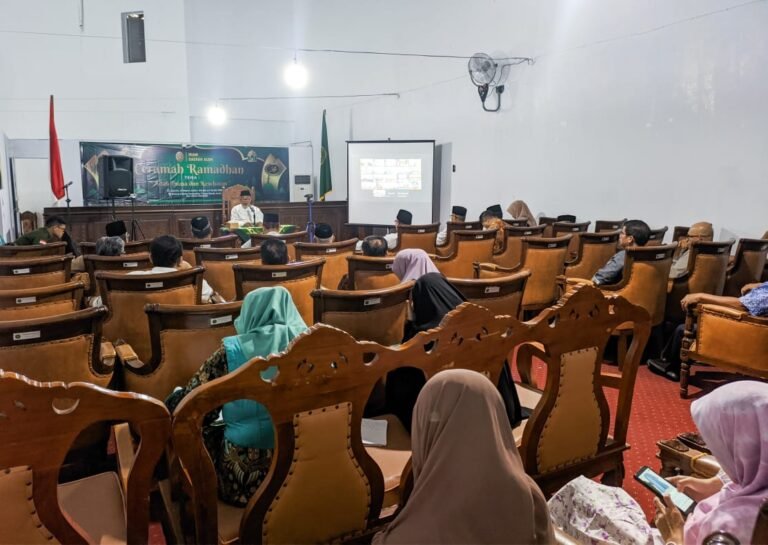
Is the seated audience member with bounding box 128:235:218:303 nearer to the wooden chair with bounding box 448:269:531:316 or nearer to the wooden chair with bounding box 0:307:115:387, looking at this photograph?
the wooden chair with bounding box 0:307:115:387

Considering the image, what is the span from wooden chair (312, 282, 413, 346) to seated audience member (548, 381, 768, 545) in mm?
1017

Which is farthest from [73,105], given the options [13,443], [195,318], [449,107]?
[13,443]

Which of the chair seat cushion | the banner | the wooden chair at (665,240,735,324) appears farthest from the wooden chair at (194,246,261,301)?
the banner

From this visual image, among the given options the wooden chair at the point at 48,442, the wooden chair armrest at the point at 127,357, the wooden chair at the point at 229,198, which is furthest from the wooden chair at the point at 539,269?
the wooden chair at the point at 229,198

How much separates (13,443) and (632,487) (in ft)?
7.67

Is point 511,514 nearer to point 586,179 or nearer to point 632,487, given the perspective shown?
point 632,487

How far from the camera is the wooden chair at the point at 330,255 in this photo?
4.21 meters

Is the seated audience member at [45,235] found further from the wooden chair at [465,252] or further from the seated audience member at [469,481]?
the seated audience member at [469,481]

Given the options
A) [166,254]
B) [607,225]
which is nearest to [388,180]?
[607,225]

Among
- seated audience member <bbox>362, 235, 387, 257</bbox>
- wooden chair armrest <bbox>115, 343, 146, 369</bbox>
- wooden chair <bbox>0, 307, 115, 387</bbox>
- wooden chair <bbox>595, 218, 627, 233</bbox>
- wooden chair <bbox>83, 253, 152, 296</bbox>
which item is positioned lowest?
wooden chair armrest <bbox>115, 343, 146, 369</bbox>

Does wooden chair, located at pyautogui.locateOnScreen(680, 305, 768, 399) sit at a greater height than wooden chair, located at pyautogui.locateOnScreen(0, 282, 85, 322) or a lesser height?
lesser

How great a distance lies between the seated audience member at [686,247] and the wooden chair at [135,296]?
3.38 metres

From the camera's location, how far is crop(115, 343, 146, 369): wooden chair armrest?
225 centimetres

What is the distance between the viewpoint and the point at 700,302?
Answer: 3275 millimetres
